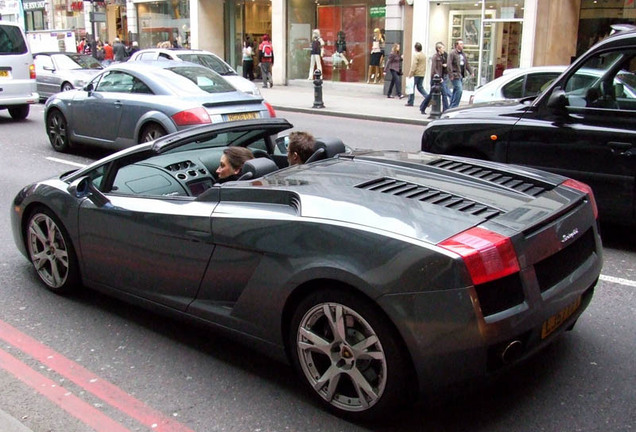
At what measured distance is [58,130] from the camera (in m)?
12.1

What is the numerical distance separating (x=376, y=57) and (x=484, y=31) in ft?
14.9

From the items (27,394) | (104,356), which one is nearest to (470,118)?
(104,356)

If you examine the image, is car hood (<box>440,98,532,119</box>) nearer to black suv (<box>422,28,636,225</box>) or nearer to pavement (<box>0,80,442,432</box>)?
black suv (<box>422,28,636,225</box>)

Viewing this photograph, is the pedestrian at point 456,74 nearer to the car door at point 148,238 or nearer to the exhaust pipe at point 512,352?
the car door at point 148,238

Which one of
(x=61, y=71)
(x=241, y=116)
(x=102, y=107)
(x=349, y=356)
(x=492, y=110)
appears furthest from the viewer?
(x=61, y=71)

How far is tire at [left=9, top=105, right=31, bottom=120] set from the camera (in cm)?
1675

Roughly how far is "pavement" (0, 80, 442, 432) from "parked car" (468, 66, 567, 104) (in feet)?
17.0

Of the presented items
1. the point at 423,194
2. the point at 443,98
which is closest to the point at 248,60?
the point at 443,98

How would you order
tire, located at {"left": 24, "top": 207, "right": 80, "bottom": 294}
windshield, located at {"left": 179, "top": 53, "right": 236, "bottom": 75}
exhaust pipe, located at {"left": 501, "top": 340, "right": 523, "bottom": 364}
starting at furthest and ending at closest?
windshield, located at {"left": 179, "top": 53, "right": 236, "bottom": 75}, tire, located at {"left": 24, "top": 207, "right": 80, "bottom": 294}, exhaust pipe, located at {"left": 501, "top": 340, "right": 523, "bottom": 364}

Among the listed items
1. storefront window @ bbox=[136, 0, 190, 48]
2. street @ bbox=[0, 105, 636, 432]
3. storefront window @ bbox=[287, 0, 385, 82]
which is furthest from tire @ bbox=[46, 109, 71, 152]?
storefront window @ bbox=[136, 0, 190, 48]

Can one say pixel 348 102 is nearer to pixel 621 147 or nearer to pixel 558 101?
pixel 558 101

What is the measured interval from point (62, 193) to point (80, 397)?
1773 millimetres

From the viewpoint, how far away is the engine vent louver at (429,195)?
3529mm

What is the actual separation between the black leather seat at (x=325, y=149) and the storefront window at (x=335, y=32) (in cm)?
2017
